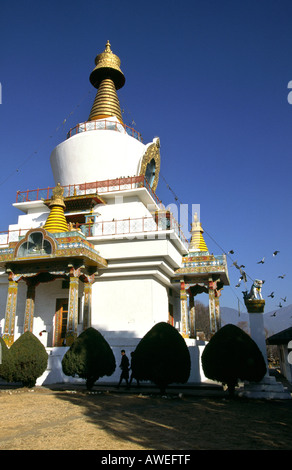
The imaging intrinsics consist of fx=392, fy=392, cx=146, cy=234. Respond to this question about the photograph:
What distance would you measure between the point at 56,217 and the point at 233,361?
12.2m

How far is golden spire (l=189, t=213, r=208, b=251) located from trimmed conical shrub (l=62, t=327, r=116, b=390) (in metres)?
15.0

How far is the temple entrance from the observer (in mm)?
20011

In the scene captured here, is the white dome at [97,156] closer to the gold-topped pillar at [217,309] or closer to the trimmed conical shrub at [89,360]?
the gold-topped pillar at [217,309]

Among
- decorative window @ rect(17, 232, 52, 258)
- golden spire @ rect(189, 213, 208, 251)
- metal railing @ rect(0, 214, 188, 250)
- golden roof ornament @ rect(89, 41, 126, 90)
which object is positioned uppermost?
golden roof ornament @ rect(89, 41, 126, 90)

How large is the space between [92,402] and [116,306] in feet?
29.5

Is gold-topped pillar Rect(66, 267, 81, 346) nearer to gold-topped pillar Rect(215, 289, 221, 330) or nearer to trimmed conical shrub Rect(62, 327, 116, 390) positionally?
trimmed conical shrub Rect(62, 327, 116, 390)

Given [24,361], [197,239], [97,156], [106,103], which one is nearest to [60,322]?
[24,361]

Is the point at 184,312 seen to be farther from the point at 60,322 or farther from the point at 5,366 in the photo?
the point at 5,366

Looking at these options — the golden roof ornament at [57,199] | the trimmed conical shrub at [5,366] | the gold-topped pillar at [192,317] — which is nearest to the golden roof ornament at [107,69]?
the golden roof ornament at [57,199]

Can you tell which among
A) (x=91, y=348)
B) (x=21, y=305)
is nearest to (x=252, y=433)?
(x=91, y=348)

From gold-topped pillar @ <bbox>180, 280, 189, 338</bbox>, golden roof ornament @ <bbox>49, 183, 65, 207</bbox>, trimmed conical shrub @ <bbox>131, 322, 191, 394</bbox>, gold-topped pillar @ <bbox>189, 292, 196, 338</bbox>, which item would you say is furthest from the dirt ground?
gold-topped pillar @ <bbox>189, 292, 196, 338</bbox>

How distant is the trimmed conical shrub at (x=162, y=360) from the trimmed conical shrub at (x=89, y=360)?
1220mm

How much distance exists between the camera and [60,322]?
20.5m
